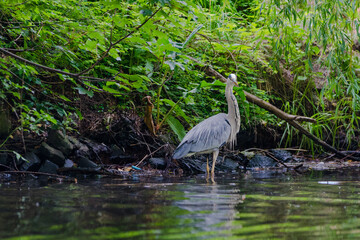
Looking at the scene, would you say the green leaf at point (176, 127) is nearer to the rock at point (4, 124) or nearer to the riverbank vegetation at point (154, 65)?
the riverbank vegetation at point (154, 65)

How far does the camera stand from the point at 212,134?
6160 mm

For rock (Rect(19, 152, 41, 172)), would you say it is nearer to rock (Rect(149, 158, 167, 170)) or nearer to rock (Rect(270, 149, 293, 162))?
rock (Rect(149, 158, 167, 170))

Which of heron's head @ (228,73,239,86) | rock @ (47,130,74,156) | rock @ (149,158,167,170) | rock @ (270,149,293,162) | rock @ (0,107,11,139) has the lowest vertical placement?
rock @ (270,149,293,162)

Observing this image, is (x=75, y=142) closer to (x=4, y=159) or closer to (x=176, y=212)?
(x=4, y=159)

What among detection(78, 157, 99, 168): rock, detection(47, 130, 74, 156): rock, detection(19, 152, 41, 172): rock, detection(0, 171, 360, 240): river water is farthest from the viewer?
detection(47, 130, 74, 156): rock

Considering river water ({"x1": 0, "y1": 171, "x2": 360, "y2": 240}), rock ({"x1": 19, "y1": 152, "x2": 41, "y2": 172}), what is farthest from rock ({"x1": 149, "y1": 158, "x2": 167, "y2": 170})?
river water ({"x1": 0, "y1": 171, "x2": 360, "y2": 240})

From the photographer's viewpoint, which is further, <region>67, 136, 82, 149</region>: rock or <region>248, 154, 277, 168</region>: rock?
<region>248, 154, 277, 168</region>: rock

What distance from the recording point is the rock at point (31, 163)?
205 inches

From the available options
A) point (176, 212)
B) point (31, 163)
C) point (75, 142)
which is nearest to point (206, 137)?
point (75, 142)

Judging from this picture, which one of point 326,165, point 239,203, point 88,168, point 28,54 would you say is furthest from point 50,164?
point 326,165

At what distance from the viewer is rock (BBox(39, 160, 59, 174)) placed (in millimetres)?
5221

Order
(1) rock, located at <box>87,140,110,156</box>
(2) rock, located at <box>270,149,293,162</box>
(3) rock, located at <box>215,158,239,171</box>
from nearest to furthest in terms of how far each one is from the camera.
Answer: (1) rock, located at <box>87,140,110,156</box> < (3) rock, located at <box>215,158,239,171</box> < (2) rock, located at <box>270,149,293,162</box>

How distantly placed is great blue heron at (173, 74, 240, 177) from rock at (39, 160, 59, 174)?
149 centimetres

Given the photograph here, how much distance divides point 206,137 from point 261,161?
168 cm
